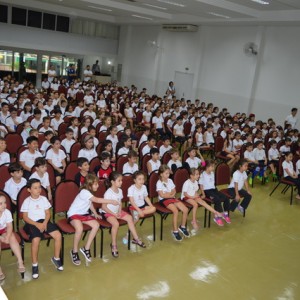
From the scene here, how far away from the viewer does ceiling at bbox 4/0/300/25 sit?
41.1 ft

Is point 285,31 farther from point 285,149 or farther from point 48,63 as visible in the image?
point 48,63

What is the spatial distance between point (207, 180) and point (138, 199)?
1674 mm

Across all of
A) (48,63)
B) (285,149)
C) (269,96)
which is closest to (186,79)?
(269,96)

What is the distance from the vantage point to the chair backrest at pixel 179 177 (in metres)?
6.55

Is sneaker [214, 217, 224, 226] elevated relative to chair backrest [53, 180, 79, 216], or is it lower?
lower

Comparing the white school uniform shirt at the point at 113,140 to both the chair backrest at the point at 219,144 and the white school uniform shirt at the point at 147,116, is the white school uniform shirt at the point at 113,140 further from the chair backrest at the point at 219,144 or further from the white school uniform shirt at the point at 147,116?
the white school uniform shirt at the point at 147,116

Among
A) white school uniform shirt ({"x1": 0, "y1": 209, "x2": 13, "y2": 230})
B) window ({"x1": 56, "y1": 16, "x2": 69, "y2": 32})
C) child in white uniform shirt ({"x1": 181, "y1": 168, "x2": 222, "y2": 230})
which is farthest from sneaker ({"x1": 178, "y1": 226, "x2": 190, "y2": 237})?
window ({"x1": 56, "y1": 16, "x2": 69, "y2": 32})

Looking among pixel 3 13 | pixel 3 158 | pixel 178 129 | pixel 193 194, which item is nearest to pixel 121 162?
pixel 193 194

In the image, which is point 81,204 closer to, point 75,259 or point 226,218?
point 75,259

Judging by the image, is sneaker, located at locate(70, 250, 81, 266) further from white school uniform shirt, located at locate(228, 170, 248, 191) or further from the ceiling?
the ceiling

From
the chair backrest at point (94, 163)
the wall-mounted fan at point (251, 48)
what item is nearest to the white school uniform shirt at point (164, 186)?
the chair backrest at point (94, 163)

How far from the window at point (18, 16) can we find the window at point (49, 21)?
46.8 inches

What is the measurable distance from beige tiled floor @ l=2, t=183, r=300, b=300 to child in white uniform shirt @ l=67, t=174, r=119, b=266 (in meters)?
0.20

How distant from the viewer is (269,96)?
15.5 meters
